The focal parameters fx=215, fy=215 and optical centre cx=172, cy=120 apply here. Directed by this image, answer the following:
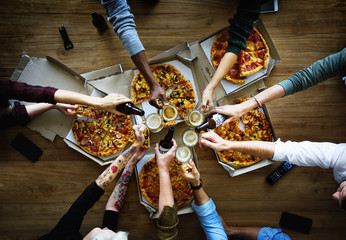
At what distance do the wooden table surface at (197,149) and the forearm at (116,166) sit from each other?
0.32m

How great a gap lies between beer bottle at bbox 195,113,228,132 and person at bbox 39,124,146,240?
1.80 feet

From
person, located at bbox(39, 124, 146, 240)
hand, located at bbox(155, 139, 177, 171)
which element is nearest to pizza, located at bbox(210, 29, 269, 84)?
hand, located at bbox(155, 139, 177, 171)

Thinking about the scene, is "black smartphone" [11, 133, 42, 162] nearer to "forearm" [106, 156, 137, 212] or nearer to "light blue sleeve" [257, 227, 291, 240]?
"forearm" [106, 156, 137, 212]

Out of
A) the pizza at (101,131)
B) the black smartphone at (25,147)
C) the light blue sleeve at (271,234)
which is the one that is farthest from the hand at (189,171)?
the black smartphone at (25,147)

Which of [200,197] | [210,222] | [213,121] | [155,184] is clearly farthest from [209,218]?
[213,121]

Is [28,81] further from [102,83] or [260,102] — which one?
[260,102]

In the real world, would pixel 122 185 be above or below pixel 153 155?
below

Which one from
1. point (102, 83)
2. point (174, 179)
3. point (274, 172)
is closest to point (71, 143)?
point (102, 83)

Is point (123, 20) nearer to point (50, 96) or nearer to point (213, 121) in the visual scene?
point (50, 96)

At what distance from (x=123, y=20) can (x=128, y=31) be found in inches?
3.7

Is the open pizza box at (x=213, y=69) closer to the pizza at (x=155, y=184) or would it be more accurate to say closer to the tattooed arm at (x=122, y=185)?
the pizza at (x=155, y=184)

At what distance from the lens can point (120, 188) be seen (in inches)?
84.1

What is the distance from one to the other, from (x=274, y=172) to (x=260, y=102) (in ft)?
2.70

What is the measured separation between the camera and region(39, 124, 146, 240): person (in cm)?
183
